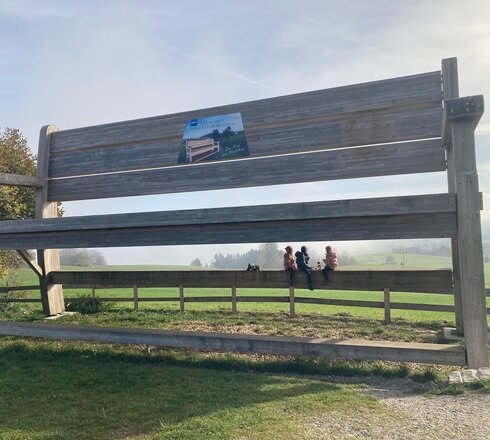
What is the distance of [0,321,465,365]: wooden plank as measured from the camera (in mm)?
4227

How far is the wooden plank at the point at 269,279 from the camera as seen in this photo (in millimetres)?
6586

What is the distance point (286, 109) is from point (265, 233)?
2.38 metres

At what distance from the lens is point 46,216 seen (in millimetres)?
7840

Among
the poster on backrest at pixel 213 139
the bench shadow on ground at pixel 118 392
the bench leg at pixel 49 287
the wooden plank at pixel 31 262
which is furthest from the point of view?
the bench leg at pixel 49 287

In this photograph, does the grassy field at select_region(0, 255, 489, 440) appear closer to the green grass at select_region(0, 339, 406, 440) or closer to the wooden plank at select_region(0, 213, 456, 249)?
the green grass at select_region(0, 339, 406, 440)

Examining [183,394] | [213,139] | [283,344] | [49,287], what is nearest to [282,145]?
[213,139]

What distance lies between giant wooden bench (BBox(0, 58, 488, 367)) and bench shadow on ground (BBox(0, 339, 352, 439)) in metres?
1.46

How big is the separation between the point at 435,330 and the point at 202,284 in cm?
425

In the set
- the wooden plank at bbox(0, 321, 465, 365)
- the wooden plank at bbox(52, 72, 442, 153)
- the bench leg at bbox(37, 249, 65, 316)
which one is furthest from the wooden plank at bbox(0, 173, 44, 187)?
the wooden plank at bbox(0, 321, 465, 365)

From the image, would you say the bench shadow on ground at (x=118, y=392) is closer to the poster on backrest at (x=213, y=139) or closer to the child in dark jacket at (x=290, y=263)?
the child in dark jacket at (x=290, y=263)

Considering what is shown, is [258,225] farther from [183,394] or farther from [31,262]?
[31,262]

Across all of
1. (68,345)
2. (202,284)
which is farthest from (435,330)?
(68,345)

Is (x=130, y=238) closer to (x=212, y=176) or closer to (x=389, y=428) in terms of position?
(x=212, y=176)

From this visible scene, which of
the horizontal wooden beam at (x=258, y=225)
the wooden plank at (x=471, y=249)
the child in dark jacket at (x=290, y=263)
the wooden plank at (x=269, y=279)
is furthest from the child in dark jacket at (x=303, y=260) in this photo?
the wooden plank at (x=471, y=249)
